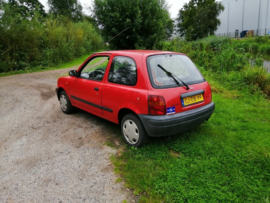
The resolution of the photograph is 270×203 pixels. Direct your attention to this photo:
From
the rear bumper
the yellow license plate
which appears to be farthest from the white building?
the rear bumper

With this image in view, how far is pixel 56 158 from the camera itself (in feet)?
11.7

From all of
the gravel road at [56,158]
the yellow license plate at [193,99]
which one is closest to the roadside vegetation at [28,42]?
the gravel road at [56,158]

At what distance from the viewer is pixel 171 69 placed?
12.4 ft

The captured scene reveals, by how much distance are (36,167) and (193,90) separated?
287cm

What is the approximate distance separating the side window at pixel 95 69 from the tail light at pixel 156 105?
4.59 feet

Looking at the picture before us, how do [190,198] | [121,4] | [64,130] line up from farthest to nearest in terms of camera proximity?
[121,4], [64,130], [190,198]

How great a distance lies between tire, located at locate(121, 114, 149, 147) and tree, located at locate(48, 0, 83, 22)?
43.6 m

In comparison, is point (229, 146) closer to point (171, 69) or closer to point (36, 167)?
point (171, 69)

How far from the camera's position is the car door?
4383 millimetres

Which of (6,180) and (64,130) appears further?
(64,130)

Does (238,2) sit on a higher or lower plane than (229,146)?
higher

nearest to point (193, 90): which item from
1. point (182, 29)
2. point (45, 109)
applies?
point (45, 109)

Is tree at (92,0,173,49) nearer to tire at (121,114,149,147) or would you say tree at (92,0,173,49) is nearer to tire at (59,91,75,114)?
tire at (59,91,75,114)

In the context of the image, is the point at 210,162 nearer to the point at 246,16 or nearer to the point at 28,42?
the point at 28,42
